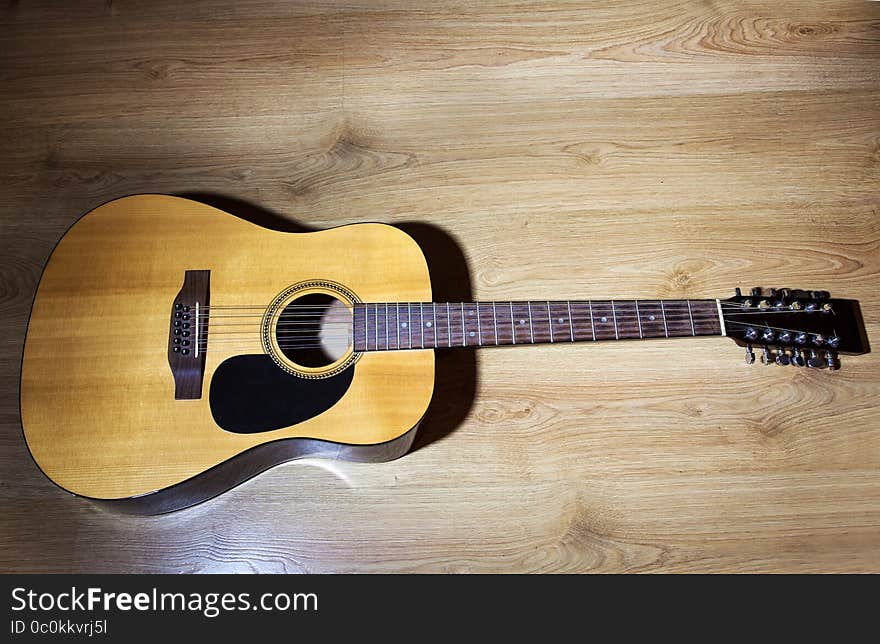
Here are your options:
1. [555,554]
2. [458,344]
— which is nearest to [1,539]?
[458,344]

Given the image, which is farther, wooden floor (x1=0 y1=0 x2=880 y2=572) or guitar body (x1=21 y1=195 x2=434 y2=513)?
wooden floor (x1=0 y1=0 x2=880 y2=572)

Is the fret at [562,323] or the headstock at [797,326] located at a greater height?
the fret at [562,323]

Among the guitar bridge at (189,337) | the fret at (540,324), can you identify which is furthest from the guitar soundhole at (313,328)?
the fret at (540,324)

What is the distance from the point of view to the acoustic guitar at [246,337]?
42.4 inches

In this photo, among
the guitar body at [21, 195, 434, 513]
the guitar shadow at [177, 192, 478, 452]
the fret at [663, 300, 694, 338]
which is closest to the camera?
the guitar body at [21, 195, 434, 513]

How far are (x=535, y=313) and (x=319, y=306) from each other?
1.44 ft

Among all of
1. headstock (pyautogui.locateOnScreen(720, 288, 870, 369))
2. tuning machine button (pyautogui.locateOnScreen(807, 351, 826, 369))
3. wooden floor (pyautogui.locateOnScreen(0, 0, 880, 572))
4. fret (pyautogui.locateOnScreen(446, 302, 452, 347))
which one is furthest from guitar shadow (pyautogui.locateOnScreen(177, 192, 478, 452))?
tuning machine button (pyautogui.locateOnScreen(807, 351, 826, 369))

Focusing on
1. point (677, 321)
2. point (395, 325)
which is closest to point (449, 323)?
point (395, 325)

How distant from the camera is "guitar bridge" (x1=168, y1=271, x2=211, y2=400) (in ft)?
3.59

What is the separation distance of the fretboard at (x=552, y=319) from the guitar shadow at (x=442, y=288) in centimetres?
13

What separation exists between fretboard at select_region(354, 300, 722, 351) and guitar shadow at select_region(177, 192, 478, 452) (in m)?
0.13

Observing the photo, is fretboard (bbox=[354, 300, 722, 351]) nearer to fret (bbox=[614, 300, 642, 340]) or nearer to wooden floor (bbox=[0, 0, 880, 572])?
fret (bbox=[614, 300, 642, 340])

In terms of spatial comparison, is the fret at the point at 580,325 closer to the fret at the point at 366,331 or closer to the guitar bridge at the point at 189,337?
the fret at the point at 366,331

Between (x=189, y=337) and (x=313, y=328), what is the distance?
0.24m
